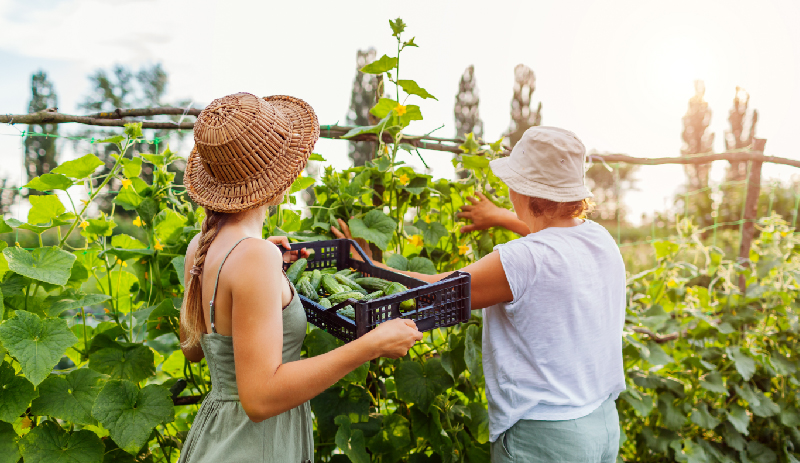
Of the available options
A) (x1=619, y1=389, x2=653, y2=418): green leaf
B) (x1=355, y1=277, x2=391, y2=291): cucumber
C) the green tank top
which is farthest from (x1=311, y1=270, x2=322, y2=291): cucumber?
(x1=619, y1=389, x2=653, y2=418): green leaf

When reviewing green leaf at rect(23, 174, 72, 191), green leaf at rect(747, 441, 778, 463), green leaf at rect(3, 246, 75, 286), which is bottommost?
green leaf at rect(747, 441, 778, 463)

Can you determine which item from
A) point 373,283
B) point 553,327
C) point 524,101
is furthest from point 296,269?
point 524,101

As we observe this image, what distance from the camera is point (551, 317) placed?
1620mm

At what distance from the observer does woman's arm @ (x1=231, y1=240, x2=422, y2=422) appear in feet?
3.81

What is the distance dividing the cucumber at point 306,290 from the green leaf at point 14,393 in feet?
3.04

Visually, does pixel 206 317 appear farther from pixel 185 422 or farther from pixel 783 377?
pixel 783 377

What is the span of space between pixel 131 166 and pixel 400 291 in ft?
3.73

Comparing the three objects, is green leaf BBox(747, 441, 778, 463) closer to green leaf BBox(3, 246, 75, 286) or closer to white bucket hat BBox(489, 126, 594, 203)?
white bucket hat BBox(489, 126, 594, 203)

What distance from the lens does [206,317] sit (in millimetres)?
1362

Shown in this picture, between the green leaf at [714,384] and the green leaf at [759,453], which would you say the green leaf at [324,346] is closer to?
the green leaf at [714,384]

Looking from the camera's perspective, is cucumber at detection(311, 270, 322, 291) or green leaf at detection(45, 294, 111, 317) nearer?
cucumber at detection(311, 270, 322, 291)

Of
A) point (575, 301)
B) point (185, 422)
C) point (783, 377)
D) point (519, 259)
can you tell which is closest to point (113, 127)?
point (185, 422)

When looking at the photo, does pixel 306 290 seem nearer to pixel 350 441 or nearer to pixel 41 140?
pixel 350 441

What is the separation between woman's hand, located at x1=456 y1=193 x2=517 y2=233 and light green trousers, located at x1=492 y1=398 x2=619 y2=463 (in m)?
0.82
